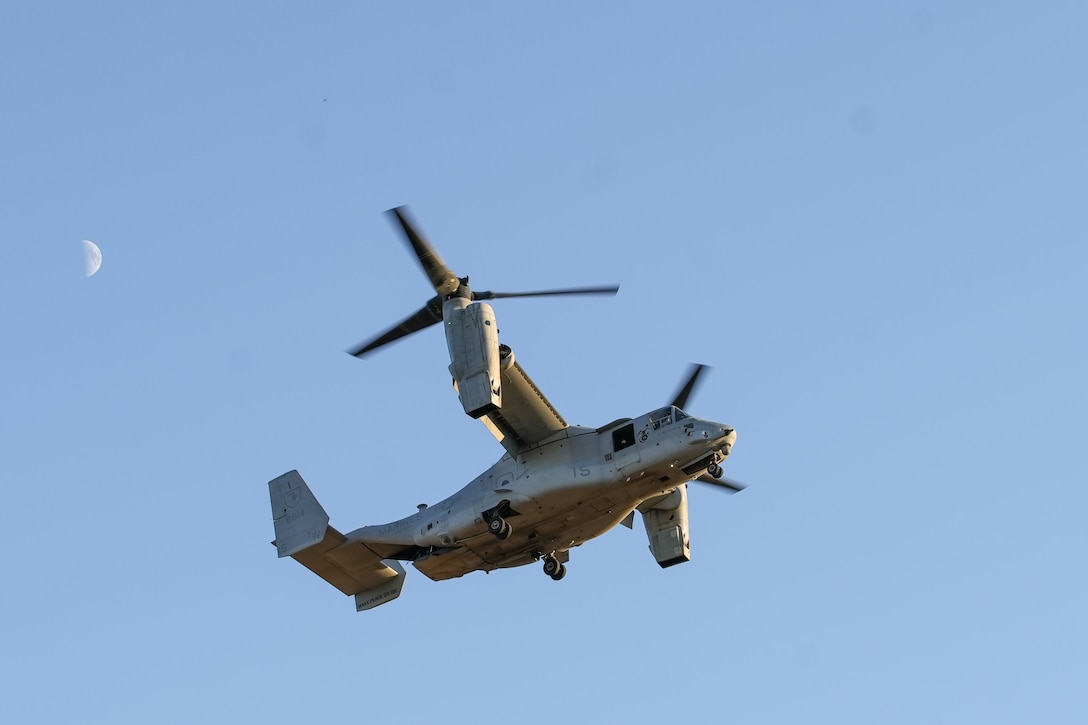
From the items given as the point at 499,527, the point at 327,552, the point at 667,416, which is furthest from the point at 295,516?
the point at 667,416

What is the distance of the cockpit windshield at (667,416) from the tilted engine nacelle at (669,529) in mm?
4372

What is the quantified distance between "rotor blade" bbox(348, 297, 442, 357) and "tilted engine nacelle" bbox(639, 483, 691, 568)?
8591 mm

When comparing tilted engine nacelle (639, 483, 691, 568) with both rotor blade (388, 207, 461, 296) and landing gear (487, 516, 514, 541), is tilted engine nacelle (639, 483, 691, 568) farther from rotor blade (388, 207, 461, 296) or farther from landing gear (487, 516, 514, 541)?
rotor blade (388, 207, 461, 296)

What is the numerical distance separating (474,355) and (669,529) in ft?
29.9

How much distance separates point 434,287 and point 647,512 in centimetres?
961

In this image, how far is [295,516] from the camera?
159ft

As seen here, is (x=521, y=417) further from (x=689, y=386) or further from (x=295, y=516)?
(x=295, y=516)

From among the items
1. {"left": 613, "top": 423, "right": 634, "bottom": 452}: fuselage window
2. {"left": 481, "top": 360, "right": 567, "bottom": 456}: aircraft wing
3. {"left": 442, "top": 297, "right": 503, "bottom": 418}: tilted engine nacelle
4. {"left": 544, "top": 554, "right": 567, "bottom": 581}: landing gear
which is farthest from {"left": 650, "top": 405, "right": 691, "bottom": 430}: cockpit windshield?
{"left": 544, "top": 554, "right": 567, "bottom": 581}: landing gear

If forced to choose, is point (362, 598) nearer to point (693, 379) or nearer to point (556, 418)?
point (556, 418)

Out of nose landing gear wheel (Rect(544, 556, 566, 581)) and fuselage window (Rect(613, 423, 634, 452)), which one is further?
nose landing gear wheel (Rect(544, 556, 566, 581))

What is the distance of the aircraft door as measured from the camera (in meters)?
44.5

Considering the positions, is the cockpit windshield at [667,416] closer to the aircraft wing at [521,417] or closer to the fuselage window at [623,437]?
the fuselage window at [623,437]

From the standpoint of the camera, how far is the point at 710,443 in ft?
144

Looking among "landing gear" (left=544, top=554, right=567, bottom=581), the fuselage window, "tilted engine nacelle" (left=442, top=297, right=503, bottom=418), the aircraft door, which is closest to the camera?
"tilted engine nacelle" (left=442, top=297, right=503, bottom=418)
